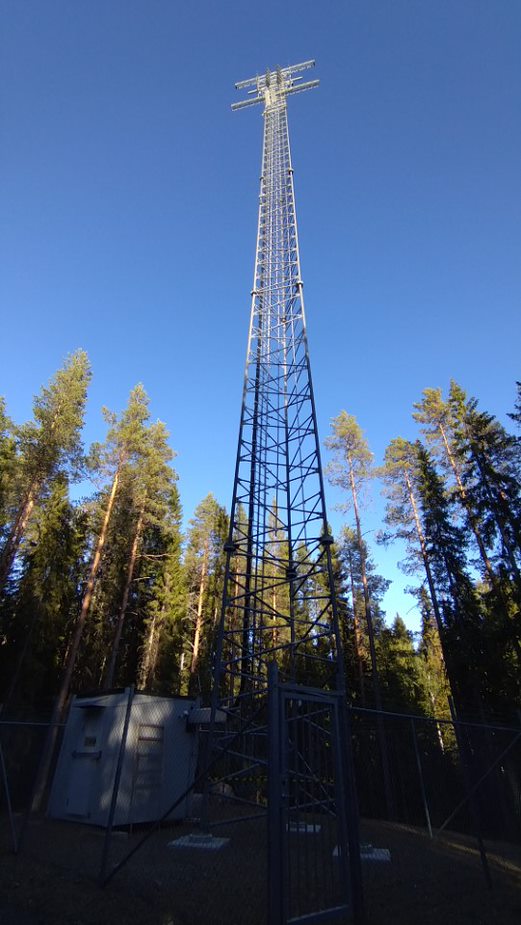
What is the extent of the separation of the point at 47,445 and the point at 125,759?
12774 mm

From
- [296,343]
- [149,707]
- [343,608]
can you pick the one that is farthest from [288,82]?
[343,608]

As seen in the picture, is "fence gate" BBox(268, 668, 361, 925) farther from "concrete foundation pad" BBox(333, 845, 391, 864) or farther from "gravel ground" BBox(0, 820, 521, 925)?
"concrete foundation pad" BBox(333, 845, 391, 864)

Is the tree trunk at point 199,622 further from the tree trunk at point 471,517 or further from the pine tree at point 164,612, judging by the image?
the tree trunk at point 471,517

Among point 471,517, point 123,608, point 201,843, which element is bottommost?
point 201,843

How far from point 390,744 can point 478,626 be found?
6574mm

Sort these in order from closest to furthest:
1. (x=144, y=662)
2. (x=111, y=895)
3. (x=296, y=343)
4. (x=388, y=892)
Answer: (x=111, y=895), (x=388, y=892), (x=296, y=343), (x=144, y=662)

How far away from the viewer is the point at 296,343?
13.3m

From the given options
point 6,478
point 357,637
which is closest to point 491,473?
point 357,637

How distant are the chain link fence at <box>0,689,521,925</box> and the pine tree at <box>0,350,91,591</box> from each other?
8.16 m

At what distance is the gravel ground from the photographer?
4.76 metres

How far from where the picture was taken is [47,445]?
1941 cm

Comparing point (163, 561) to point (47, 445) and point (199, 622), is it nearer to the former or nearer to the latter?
point (199, 622)

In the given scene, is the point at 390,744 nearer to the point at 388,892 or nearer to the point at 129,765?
the point at 129,765

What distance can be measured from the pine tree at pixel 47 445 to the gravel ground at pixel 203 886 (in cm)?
1179
